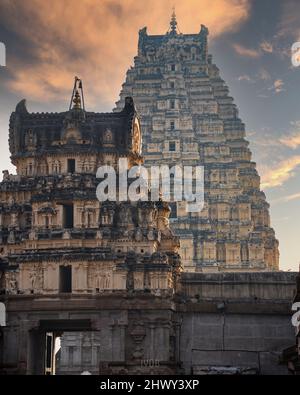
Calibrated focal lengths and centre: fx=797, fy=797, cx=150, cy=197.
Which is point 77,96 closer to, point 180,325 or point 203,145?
point 180,325

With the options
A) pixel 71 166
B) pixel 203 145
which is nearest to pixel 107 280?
pixel 71 166

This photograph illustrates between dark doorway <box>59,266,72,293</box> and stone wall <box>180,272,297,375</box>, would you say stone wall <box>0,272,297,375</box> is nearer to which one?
stone wall <box>180,272,297,375</box>

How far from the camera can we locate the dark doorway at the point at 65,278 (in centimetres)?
4416

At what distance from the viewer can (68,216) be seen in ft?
152

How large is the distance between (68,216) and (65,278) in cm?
391

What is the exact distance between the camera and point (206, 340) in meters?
45.0

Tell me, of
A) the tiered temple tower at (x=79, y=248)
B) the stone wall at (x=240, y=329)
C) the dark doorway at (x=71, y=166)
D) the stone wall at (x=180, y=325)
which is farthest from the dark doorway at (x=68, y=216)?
the stone wall at (x=240, y=329)

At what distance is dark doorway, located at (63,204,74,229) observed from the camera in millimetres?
46188

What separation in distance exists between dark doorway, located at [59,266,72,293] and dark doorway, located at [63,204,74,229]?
2.86 m

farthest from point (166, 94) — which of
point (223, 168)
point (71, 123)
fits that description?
point (71, 123)

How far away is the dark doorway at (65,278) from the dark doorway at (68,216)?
113 inches

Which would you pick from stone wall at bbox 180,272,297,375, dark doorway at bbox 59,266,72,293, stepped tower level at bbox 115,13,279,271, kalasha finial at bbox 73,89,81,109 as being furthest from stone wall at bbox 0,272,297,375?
stepped tower level at bbox 115,13,279,271

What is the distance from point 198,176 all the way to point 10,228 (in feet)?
118
